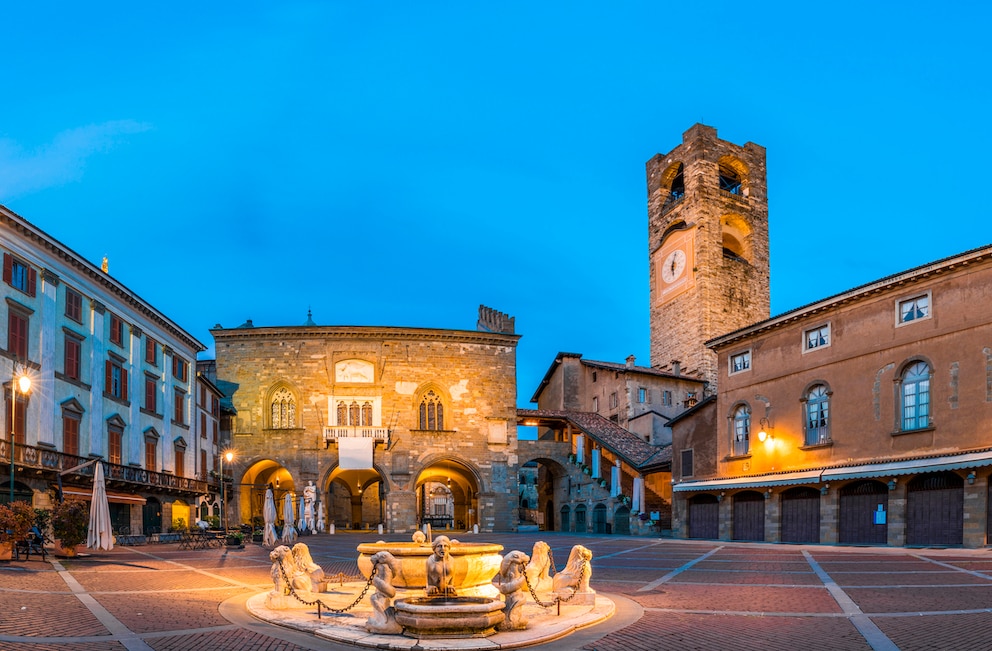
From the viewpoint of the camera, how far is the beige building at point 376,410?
151 ft

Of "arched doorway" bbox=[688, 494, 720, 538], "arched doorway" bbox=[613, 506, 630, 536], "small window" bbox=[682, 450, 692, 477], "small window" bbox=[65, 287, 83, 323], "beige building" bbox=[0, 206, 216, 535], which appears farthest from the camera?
"arched doorway" bbox=[613, 506, 630, 536]

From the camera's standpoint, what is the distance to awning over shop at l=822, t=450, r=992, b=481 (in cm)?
2308

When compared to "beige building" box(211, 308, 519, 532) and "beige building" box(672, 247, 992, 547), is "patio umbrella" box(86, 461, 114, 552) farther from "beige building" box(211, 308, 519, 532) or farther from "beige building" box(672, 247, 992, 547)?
"beige building" box(211, 308, 519, 532)

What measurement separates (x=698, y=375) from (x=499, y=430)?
15695mm

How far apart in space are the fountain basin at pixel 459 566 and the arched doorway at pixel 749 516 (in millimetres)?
22186

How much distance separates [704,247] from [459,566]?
160 feet

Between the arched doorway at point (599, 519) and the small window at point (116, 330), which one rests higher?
the small window at point (116, 330)

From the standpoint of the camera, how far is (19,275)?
26594mm

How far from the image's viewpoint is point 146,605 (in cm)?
1245

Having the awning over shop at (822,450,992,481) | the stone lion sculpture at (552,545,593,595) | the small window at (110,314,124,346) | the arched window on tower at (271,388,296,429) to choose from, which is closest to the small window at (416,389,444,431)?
the arched window on tower at (271,388,296,429)

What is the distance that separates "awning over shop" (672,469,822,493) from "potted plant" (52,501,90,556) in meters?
23.7

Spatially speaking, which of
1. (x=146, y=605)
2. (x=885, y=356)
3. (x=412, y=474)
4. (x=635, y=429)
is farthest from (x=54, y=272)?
(x=635, y=429)

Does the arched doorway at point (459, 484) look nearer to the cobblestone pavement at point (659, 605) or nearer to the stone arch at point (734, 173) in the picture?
the cobblestone pavement at point (659, 605)

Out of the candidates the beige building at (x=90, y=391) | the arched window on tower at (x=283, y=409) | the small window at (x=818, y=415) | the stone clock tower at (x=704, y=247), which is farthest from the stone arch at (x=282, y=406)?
the small window at (x=818, y=415)
